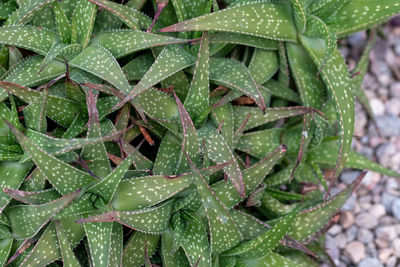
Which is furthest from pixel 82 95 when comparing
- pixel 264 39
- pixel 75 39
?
pixel 264 39

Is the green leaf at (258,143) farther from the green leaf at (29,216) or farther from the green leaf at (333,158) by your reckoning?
the green leaf at (29,216)

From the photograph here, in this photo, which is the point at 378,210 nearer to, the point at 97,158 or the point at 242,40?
the point at 242,40

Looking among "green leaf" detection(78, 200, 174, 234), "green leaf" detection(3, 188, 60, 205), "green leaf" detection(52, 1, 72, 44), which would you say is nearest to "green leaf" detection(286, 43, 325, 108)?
"green leaf" detection(78, 200, 174, 234)

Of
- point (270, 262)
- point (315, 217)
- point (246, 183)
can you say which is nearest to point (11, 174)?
point (246, 183)

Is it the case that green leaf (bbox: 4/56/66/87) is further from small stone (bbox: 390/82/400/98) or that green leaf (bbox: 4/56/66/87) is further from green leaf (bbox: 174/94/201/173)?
small stone (bbox: 390/82/400/98)

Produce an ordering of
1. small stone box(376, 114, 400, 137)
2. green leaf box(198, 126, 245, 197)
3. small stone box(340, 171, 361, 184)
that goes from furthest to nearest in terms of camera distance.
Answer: small stone box(376, 114, 400, 137) < small stone box(340, 171, 361, 184) < green leaf box(198, 126, 245, 197)

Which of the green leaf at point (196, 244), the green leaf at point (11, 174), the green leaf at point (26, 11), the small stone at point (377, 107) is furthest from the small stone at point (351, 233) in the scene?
the green leaf at point (26, 11)
